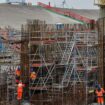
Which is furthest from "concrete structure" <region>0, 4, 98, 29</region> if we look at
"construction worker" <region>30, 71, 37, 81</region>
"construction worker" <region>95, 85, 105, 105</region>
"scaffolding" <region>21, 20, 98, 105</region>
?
"construction worker" <region>95, 85, 105, 105</region>

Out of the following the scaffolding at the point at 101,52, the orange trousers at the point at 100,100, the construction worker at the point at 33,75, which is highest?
the scaffolding at the point at 101,52

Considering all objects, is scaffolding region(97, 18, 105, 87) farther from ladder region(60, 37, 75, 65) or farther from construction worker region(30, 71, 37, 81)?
construction worker region(30, 71, 37, 81)

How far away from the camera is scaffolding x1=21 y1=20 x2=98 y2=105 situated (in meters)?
24.8

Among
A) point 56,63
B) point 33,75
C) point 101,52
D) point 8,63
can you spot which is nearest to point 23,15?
point 8,63

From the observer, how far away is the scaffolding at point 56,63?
24.8 meters

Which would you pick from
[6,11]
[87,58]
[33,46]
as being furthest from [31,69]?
[6,11]

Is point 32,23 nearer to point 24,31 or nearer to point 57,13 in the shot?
point 24,31

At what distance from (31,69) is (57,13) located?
4360 cm

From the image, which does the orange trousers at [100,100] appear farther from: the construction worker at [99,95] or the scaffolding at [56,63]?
the scaffolding at [56,63]

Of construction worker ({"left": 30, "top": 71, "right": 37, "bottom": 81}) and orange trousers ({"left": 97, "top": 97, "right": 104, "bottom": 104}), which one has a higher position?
construction worker ({"left": 30, "top": 71, "right": 37, "bottom": 81})

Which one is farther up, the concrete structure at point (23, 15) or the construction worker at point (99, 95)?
the concrete structure at point (23, 15)

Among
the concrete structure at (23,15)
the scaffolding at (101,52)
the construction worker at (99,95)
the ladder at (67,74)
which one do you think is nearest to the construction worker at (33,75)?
the ladder at (67,74)

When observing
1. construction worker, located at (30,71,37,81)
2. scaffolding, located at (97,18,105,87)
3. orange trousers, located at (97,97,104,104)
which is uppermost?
scaffolding, located at (97,18,105,87)

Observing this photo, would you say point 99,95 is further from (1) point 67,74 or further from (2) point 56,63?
(2) point 56,63
